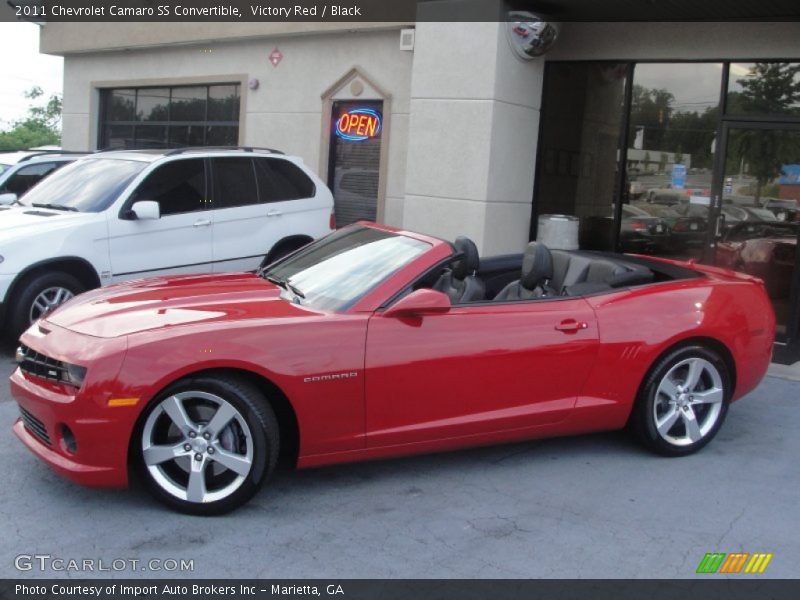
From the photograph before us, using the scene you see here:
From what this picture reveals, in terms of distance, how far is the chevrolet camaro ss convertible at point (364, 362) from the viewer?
163 inches

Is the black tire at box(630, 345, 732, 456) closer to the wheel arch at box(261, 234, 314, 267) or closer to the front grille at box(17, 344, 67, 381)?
the front grille at box(17, 344, 67, 381)

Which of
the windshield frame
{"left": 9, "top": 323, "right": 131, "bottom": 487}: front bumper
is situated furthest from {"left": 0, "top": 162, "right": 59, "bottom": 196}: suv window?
{"left": 9, "top": 323, "right": 131, "bottom": 487}: front bumper

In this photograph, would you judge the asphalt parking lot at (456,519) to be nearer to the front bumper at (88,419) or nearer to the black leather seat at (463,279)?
the front bumper at (88,419)

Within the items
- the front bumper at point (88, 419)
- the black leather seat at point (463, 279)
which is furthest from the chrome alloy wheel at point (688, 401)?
the front bumper at point (88, 419)

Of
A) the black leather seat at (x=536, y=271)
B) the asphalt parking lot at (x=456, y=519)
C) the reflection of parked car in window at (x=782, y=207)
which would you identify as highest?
the reflection of parked car in window at (x=782, y=207)

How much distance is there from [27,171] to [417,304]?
8.87 m

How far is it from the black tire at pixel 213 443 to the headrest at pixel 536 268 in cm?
194

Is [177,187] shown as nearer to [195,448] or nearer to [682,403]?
[195,448]

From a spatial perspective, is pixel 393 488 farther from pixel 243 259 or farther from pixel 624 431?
pixel 243 259

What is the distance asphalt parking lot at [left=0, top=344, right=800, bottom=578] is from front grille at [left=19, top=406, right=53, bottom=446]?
12.9 inches

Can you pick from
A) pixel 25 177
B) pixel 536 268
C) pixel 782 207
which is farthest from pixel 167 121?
pixel 536 268

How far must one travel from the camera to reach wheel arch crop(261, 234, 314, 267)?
357 inches

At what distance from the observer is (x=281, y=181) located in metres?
9.37

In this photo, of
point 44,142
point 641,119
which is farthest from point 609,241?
point 44,142
